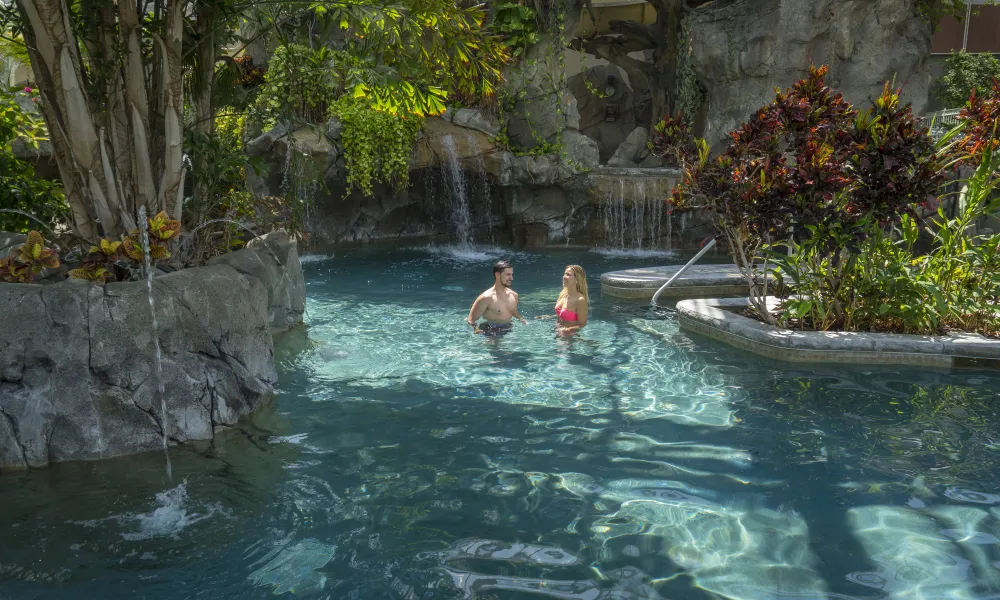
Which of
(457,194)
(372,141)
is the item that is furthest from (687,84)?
(372,141)

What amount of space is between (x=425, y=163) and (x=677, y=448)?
38.2ft

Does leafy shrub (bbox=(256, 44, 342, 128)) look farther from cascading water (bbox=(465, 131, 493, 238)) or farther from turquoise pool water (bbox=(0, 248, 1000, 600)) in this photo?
turquoise pool water (bbox=(0, 248, 1000, 600))

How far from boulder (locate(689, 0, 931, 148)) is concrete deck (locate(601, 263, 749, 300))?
810 centimetres

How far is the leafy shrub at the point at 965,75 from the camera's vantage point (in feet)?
58.0

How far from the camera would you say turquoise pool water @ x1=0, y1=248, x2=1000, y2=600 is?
3.66 metres

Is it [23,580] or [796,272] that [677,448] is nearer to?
[796,272]

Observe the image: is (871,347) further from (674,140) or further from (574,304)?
(674,140)

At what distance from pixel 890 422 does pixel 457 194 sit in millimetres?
11958

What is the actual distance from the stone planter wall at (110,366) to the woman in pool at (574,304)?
3797 mm

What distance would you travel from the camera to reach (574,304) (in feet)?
27.3

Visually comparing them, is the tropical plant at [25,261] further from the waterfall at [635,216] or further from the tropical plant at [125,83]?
the waterfall at [635,216]

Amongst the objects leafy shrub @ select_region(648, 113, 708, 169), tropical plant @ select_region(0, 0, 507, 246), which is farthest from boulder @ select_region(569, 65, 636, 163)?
tropical plant @ select_region(0, 0, 507, 246)

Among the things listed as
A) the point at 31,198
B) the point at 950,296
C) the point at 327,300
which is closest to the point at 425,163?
the point at 327,300

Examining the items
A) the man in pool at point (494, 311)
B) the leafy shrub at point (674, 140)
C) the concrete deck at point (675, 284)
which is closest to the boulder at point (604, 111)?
the concrete deck at point (675, 284)
